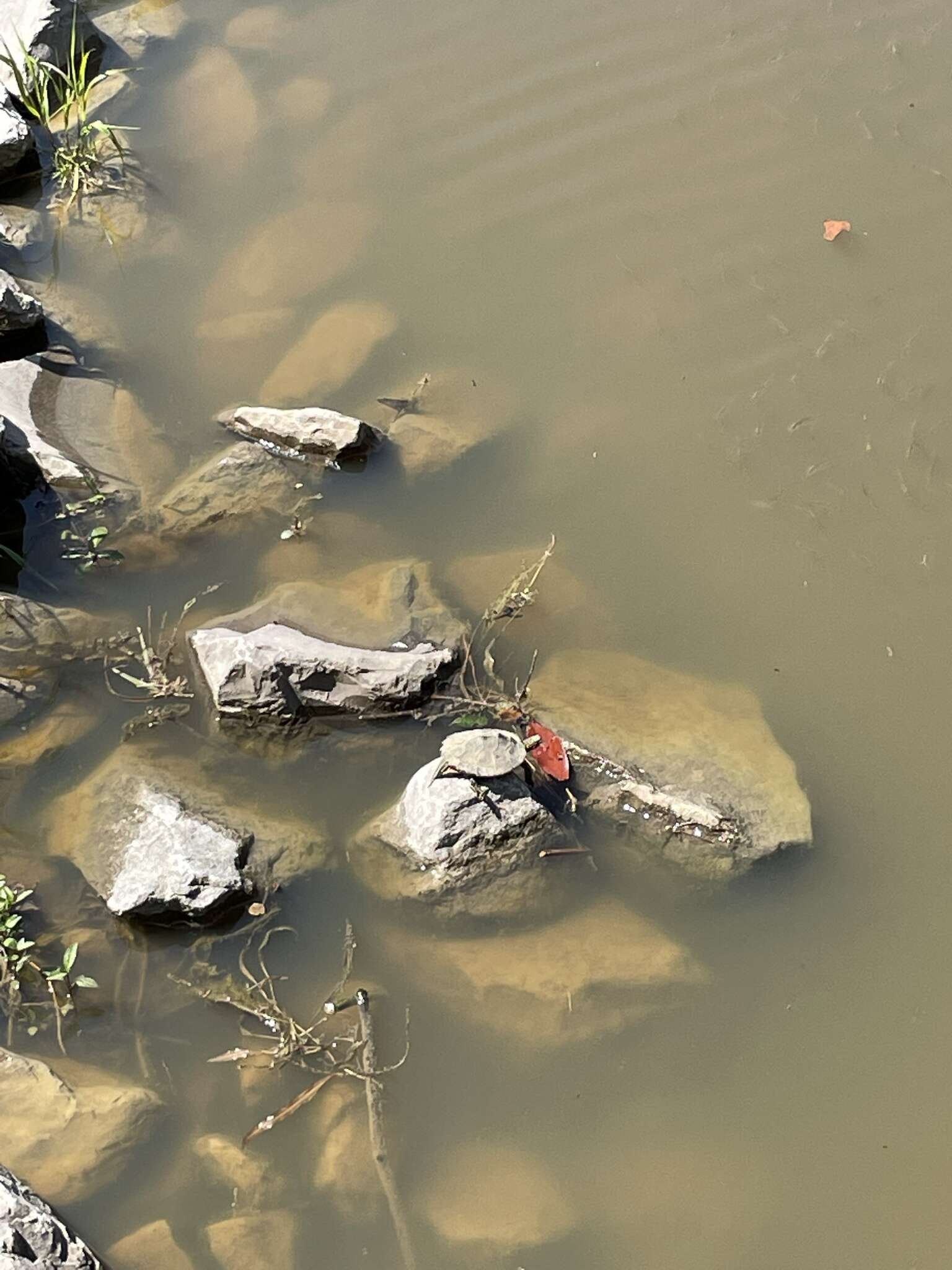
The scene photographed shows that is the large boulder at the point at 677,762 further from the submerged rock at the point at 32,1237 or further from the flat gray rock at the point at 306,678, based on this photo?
the submerged rock at the point at 32,1237

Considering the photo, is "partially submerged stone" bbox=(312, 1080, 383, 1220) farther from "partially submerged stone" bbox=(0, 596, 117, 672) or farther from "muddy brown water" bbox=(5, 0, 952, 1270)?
"partially submerged stone" bbox=(0, 596, 117, 672)

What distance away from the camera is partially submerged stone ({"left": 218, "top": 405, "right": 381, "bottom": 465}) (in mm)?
4277

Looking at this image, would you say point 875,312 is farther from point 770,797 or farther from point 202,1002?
point 202,1002

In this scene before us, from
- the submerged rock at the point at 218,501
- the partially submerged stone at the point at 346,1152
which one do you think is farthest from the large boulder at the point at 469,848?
the submerged rock at the point at 218,501

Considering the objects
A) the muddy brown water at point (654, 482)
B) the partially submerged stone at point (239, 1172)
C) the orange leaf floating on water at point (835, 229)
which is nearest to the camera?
the partially submerged stone at point (239, 1172)

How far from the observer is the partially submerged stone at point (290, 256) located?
5.01m

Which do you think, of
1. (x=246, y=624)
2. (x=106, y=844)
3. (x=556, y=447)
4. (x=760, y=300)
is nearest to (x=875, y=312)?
(x=760, y=300)

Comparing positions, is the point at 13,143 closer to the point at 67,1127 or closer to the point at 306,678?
the point at 306,678

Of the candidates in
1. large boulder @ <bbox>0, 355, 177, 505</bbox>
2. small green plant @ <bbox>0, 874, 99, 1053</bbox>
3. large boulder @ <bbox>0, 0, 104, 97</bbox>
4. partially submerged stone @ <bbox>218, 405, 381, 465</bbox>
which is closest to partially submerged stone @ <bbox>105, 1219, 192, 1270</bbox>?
small green plant @ <bbox>0, 874, 99, 1053</bbox>

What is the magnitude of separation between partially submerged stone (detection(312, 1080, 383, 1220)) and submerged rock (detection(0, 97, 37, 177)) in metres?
4.50

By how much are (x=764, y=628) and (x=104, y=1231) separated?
8.55 feet

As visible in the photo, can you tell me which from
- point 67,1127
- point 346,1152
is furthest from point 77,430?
point 346,1152

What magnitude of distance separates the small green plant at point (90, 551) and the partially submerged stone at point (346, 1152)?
197 cm

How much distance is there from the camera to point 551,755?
3.49 meters
